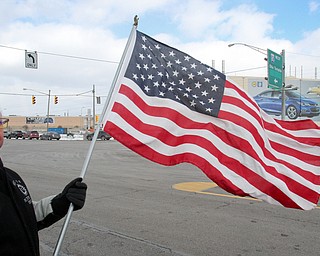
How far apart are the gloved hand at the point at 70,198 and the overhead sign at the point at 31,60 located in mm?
21138

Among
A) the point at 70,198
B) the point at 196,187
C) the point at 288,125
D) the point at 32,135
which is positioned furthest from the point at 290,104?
the point at 70,198

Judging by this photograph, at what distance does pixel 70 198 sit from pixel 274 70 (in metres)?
20.0

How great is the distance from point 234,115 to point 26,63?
20.7m

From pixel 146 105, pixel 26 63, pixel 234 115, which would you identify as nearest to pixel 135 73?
pixel 146 105

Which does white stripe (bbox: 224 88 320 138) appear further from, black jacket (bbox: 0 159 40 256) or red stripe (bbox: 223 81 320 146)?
black jacket (bbox: 0 159 40 256)

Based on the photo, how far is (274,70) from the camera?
67.2 ft

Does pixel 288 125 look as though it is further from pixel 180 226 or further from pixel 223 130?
pixel 180 226

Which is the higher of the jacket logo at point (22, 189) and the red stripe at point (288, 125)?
the red stripe at point (288, 125)

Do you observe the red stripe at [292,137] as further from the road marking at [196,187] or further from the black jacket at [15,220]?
the road marking at [196,187]

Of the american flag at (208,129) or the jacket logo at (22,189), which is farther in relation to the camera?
the american flag at (208,129)

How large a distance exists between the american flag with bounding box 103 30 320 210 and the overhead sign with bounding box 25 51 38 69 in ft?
66.4

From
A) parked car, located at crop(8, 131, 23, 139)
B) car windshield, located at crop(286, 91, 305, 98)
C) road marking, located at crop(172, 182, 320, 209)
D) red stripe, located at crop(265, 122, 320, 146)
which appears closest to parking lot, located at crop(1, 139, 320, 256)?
road marking, located at crop(172, 182, 320, 209)

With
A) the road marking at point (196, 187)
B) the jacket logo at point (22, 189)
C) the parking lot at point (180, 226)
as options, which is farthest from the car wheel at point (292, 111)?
the jacket logo at point (22, 189)

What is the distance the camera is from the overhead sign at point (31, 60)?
2167 centimetres
